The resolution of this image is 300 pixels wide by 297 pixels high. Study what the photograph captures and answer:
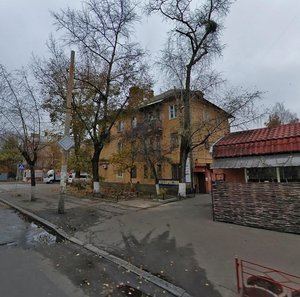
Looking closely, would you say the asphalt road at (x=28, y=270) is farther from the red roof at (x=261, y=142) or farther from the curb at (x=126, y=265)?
the red roof at (x=261, y=142)

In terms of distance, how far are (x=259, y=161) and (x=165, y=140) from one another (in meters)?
14.6

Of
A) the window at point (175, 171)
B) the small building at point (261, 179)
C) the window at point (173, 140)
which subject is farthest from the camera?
the window at point (175, 171)

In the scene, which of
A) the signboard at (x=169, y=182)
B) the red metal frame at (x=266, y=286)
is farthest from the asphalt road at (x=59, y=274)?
the signboard at (x=169, y=182)

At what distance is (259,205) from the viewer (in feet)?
30.2

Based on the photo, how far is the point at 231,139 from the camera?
1113 centimetres

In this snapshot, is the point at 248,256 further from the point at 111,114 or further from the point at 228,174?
the point at 111,114

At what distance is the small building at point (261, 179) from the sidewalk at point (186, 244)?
538mm

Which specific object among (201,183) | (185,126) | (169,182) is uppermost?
(185,126)

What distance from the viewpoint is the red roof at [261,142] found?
29.2ft

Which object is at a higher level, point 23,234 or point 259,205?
point 259,205

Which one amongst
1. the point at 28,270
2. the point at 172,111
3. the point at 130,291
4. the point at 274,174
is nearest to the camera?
the point at 130,291

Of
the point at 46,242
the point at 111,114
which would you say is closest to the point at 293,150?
the point at 46,242

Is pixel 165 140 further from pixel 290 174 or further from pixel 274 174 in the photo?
pixel 290 174

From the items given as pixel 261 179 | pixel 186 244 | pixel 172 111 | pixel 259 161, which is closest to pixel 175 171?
pixel 172 111
